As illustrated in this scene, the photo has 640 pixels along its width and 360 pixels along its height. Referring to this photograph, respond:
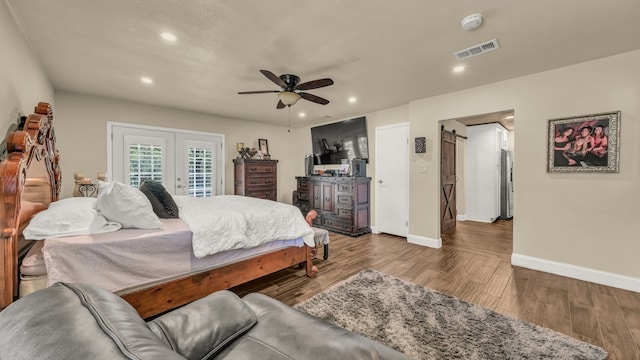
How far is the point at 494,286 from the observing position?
8.92 feet

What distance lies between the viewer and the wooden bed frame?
4.53 ft

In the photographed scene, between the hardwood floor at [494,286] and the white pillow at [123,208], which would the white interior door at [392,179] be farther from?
the white pillow at [123,208]

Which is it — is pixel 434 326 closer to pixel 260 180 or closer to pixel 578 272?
pixel 578 272

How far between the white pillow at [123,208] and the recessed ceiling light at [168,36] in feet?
4.51

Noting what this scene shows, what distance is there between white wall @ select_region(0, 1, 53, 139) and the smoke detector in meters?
3.42

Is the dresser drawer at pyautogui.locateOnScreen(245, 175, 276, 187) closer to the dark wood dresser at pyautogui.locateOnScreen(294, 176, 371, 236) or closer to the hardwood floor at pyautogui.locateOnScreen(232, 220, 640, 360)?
the dark wood dresser at pyautogui.locateOnScreen(294, 176, 371, 236)

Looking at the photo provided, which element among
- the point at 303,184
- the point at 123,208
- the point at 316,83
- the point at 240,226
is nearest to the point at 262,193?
the point at 303,184

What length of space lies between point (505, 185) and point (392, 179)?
3.58 meters

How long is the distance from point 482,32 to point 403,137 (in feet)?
8.32

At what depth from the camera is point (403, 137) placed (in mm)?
4707

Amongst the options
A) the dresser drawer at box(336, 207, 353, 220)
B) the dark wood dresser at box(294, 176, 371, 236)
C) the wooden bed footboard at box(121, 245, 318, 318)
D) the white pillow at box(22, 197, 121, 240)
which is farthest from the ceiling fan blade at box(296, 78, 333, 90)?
the dresser drawer at box(336, 207, 353, 220)

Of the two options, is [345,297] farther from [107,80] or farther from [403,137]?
[107,80]

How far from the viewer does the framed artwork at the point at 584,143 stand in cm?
Answer: 271

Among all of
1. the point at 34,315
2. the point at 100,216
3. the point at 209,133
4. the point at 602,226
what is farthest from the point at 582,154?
the point at 209,133
